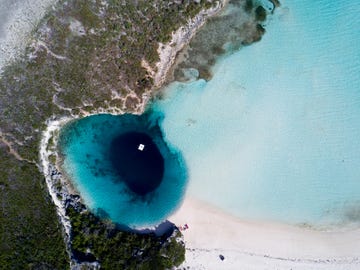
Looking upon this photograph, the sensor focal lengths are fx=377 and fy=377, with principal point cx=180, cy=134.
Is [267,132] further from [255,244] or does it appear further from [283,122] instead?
[255,244]

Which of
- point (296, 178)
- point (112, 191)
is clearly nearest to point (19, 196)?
point (112, 191)

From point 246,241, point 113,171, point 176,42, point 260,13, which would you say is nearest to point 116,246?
point 113,171

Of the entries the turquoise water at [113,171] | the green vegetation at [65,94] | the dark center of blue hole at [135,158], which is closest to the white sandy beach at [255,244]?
the turquoise water at [113,171]

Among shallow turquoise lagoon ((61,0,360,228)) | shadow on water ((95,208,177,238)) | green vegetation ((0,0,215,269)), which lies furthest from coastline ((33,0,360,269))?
green vegetation ((0,0,215,269))

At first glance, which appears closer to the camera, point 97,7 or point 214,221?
point 97,7

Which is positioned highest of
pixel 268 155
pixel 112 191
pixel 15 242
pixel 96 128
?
pixel 268 155

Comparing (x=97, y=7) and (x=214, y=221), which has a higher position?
(x=97, y=7)

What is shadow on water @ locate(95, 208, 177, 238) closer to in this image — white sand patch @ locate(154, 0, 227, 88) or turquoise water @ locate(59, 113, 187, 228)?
turquoise water @ locate(59, 113, 187, 228)

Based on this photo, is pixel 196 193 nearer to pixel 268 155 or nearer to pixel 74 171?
pixel 268 155
